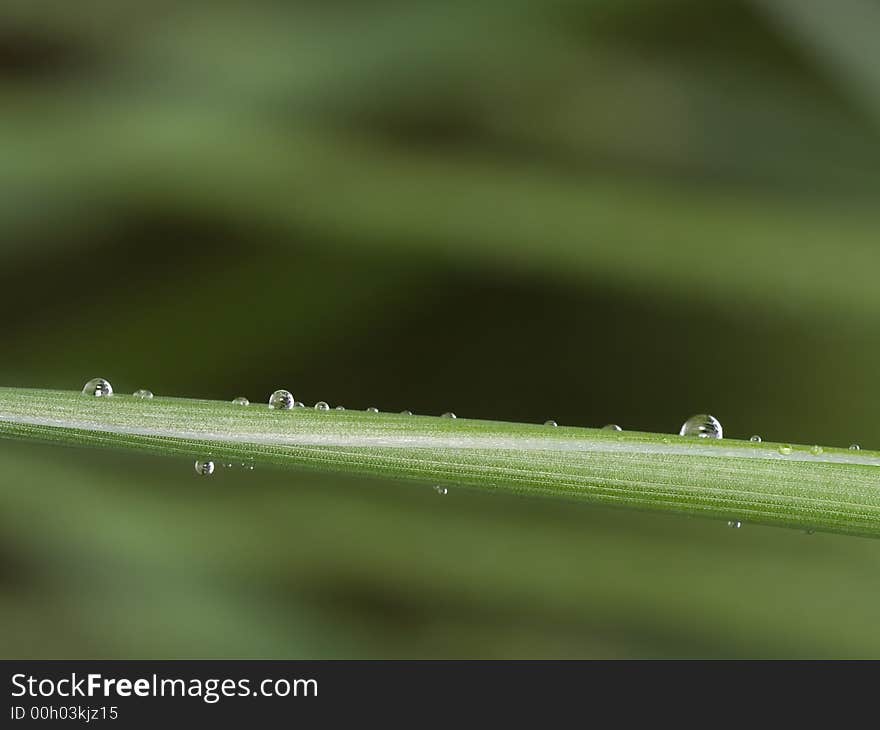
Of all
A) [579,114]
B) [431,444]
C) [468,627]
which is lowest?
[468,627]

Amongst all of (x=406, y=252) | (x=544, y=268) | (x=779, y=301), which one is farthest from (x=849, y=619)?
(x=406, y=252)

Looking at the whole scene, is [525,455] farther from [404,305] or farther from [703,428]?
[404,305]

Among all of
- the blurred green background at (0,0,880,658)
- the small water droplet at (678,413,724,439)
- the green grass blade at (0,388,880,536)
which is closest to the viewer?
the green grass blade at (0,388,880,536)

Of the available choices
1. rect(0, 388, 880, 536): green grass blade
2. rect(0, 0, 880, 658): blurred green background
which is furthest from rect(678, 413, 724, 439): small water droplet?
rect(0, 0, 880, 658): blurred green background

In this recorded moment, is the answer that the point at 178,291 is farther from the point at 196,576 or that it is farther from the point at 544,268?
the point at 544,268

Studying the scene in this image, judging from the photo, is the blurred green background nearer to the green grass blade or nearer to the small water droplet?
the small water droplet

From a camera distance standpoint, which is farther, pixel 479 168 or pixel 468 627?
pixel 479 168
